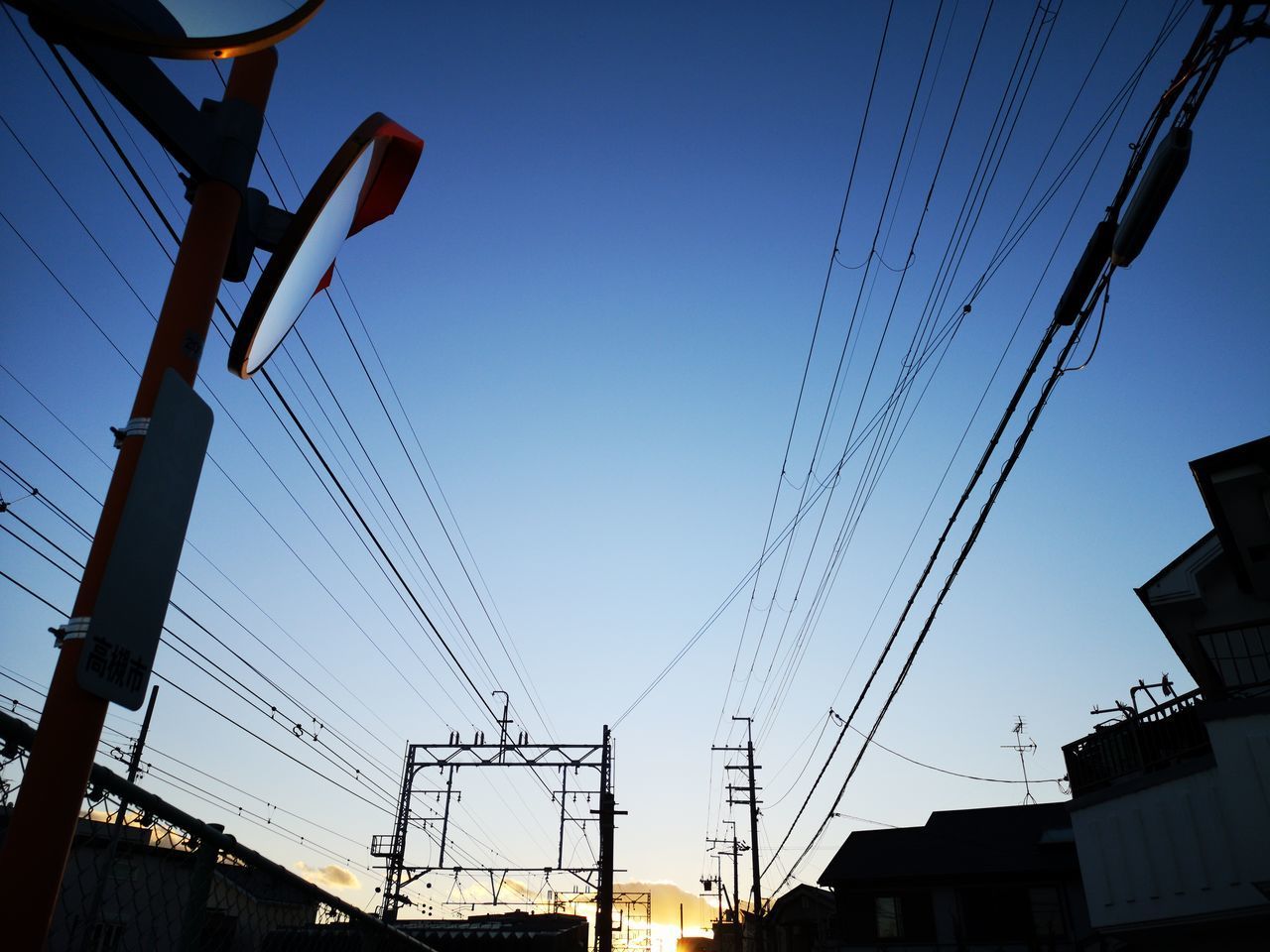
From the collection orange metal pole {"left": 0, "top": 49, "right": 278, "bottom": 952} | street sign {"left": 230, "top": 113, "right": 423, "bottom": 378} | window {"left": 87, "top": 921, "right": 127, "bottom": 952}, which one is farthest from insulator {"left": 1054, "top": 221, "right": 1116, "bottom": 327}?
window {"left": 87, "top": 921, "right": 127, "bottom": 952}

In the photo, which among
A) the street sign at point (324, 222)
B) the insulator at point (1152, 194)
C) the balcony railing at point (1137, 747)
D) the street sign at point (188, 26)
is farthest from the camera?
the balcony railing at point (1137, 747)

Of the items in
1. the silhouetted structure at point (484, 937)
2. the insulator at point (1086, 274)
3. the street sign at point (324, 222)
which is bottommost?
the silhouetted structure at point (484, 937)

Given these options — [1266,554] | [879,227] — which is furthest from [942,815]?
[879,227]

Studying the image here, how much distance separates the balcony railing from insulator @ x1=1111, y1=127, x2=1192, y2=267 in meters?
10.2

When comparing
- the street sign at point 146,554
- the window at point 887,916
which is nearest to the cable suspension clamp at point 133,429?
the street sign at point 146,554

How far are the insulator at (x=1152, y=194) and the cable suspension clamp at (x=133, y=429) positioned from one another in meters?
6.33

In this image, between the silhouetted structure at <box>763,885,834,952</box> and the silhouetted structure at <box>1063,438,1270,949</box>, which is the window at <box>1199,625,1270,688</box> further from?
the silhouetted structure at <box>763,885,834,952</box>

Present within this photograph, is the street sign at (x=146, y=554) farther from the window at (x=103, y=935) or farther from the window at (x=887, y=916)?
the window at (x=887, y=916)

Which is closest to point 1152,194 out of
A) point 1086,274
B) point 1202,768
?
point 1086,274

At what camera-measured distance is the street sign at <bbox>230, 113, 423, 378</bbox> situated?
2355 millimetres

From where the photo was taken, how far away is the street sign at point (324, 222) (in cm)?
236

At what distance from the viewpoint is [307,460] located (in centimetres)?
939

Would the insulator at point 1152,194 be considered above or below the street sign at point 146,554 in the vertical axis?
above

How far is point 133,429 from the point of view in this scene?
2.02 metres
